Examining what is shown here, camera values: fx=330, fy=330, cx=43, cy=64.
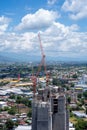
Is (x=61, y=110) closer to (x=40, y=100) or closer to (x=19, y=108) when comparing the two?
(x=40, y=100)

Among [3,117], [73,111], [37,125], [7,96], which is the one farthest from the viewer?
[7,96]

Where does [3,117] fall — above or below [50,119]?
below

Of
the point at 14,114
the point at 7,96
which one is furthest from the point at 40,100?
the point at 7,96

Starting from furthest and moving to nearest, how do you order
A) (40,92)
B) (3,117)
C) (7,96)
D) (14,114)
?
(7,96) < (14,114) < (3,117) < (40,92)

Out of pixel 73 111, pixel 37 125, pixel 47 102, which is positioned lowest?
pixel 73 111
